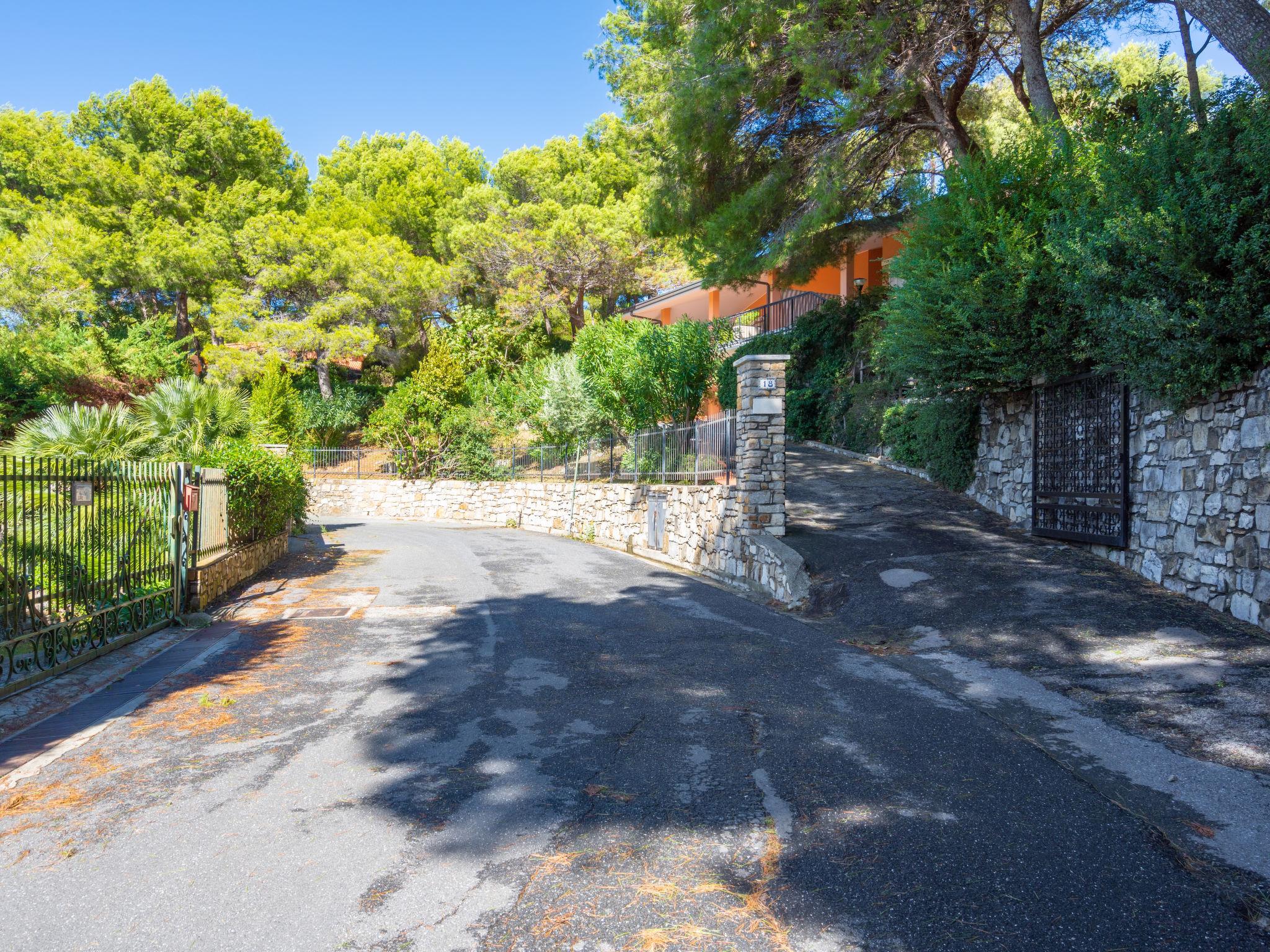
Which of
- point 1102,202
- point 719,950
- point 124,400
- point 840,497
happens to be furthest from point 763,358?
point 124,400

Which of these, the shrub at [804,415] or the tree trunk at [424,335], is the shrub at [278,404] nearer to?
the tree trunk at [424,335]

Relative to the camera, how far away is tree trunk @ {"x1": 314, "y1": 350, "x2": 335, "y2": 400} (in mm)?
33844

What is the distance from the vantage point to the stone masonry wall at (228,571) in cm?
956

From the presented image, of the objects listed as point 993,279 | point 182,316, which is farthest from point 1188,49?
point 182,316

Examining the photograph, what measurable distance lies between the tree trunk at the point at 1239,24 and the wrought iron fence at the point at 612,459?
293 inches

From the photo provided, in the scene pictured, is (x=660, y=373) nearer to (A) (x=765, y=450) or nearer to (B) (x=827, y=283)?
(A) (x=765, y=450)

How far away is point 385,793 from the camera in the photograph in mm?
4125

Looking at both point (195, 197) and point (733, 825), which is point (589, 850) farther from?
point (195, 197)

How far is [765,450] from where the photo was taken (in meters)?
11.9

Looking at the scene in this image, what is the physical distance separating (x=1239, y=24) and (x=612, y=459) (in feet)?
47.2

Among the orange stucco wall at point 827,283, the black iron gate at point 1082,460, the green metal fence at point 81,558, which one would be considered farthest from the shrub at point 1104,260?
the orange stucco wall at point 827,283

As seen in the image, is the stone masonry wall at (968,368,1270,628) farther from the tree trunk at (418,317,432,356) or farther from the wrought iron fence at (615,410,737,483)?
the tree trunk at (418,317,432,356)

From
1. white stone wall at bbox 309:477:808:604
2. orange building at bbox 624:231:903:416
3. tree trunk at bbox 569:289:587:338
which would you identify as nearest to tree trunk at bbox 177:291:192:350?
white stone wall at bbox 309:477:808:604

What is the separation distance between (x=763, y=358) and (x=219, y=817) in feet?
31.4
